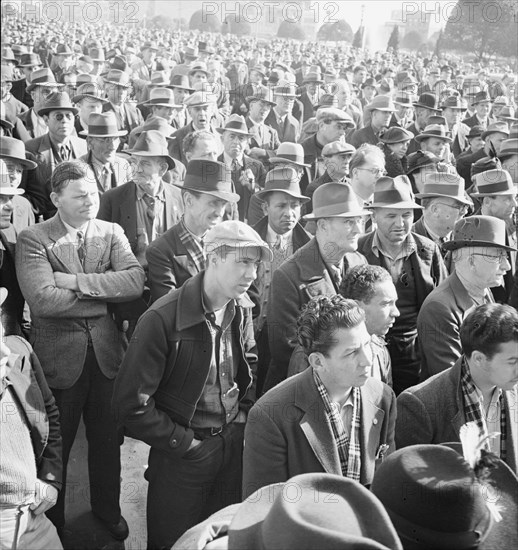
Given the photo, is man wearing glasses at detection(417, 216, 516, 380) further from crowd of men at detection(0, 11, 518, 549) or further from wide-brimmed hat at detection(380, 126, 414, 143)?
wide-brimmed hat at detection(380, 126, 414, 143)

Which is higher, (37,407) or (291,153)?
(291,153)

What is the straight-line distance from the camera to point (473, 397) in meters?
3.16

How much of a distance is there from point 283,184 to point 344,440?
104 inches

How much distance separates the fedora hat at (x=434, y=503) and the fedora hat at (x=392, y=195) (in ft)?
9.25

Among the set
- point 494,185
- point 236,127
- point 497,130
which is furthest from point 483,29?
point 494,185

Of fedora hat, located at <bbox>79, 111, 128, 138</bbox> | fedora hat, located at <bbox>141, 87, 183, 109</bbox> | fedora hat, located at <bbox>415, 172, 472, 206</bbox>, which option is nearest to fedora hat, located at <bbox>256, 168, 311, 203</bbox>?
fedora hat, located at <bbox>415, 172, 472, 206</bbox>

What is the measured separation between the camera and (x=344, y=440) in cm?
291

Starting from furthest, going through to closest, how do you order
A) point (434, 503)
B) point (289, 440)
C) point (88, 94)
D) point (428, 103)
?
point (428, 103) < point (88, 94) < point (289, 440) < point (434, 503)

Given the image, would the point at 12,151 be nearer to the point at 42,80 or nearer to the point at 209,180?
the point at 209,180

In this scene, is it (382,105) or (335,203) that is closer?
(335,203)

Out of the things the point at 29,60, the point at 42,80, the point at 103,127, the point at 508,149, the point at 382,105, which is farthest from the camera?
the point at 29,60

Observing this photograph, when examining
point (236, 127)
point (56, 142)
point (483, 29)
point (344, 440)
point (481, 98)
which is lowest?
point (344, 440)

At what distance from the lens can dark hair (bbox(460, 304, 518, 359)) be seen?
310 cm

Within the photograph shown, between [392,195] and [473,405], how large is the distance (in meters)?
2.02
